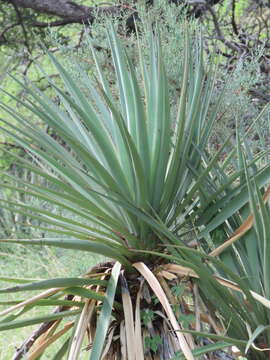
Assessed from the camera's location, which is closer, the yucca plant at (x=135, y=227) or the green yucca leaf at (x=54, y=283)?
the green yucca leaf at (x=54, y=283)

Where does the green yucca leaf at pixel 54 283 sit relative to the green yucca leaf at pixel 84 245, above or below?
below

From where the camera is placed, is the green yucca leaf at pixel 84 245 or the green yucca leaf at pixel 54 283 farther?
the green yucca leaf at pixel 84 245

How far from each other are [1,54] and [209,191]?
5705 millimetres

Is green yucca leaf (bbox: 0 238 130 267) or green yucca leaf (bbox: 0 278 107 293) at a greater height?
green yucca leaf (bbox: 0 238 130 267)

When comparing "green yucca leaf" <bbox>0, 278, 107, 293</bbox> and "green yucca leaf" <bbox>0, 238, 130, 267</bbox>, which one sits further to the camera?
"green yucca leaf" <bbox>0, 238, 130, 267</bbox>

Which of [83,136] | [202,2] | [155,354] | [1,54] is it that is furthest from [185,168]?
[1,54]

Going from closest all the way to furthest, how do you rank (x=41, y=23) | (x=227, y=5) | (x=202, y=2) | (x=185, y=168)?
(x=185, y=168)
(x=202, y=2)
(x=227, y=5)
(x=41, y=23)

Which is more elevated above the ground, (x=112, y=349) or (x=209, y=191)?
(x=209, y=191)

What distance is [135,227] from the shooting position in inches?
73.1

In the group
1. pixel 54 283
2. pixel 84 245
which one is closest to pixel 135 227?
pixel 84 245

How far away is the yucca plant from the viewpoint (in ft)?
5.30

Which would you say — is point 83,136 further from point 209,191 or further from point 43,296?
point 43,296

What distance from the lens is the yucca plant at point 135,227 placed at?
5.30 ft

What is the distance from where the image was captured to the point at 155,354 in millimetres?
1744
